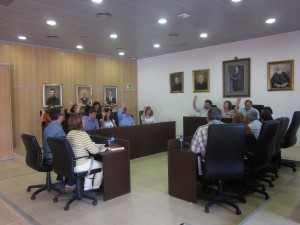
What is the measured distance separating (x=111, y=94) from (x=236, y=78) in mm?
4423

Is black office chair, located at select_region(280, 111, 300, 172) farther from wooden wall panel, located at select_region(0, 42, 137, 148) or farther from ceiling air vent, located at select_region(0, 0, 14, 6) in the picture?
wooden wall panel, located at select_region(0, 42, 137, 148)

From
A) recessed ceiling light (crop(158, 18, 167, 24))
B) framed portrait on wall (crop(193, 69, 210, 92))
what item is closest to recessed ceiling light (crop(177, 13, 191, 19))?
recessed ceiling light (crop(158, 18, 167, 24))

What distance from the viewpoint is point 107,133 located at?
530cm

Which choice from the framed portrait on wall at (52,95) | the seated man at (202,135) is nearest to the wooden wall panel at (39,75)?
the framed portrait on wall at (52,95)

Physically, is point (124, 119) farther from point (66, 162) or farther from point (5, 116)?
point (66, 162)

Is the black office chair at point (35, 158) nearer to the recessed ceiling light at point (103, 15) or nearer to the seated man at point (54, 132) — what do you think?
the seated man at point (54, 132)

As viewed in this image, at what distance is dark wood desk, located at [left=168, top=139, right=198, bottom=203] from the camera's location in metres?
3.29

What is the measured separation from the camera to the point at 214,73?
25.9 ft

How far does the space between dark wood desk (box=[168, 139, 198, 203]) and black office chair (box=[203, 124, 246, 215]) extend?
0.26m

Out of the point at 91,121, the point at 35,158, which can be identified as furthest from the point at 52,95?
the point at 35,158

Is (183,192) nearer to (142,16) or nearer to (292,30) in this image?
(142,16)

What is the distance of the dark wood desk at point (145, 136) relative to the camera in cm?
561

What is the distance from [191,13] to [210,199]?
348 cm

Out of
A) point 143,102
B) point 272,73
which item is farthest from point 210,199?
point 143,102
